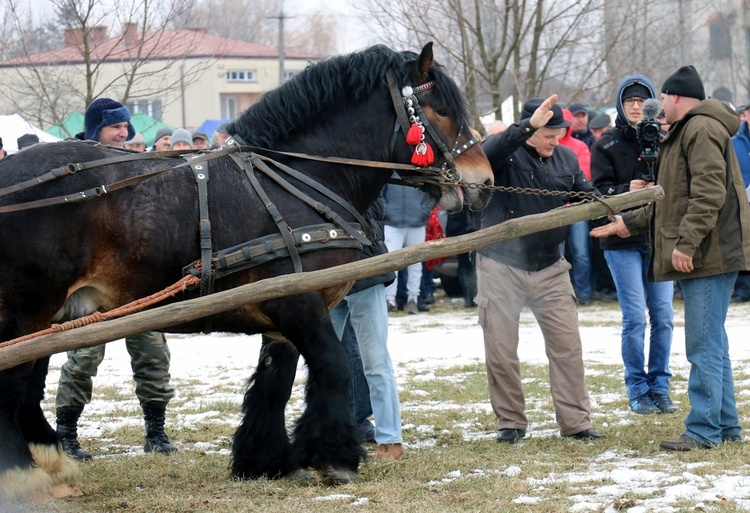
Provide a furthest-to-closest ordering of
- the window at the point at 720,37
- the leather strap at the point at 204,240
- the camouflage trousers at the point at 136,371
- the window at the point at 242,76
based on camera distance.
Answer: the window at the point at 242,76 < the window at the point at 720,37 < the camouflage trousers at the point at 136,371 < the leather strap at the point at 204,240

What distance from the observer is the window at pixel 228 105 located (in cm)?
6022

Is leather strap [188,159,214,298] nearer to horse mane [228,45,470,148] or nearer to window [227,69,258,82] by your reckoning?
horse mane [228,45,470,148]

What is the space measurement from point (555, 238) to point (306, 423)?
2.15 metres

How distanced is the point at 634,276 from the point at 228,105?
55287 mm

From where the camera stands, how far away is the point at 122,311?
15.6 ft

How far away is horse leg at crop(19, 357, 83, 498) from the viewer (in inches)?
210

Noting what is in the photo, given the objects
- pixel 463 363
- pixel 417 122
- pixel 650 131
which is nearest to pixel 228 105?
pixel 463 363

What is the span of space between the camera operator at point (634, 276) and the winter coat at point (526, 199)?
Answer: 779 millimetres

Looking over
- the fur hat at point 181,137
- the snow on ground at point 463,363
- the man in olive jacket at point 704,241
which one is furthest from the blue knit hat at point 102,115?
the fur hat at point 181,137

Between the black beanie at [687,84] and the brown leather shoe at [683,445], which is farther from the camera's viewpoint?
the black beanie at [687,84]

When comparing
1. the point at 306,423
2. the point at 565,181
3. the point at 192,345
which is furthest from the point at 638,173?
the point at 192,345

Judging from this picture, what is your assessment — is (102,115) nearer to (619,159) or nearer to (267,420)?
(267,420)

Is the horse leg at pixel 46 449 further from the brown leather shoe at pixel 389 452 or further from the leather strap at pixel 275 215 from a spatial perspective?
the brown leather shoe at pixel 389 452

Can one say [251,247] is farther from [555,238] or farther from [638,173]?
[638,173]
